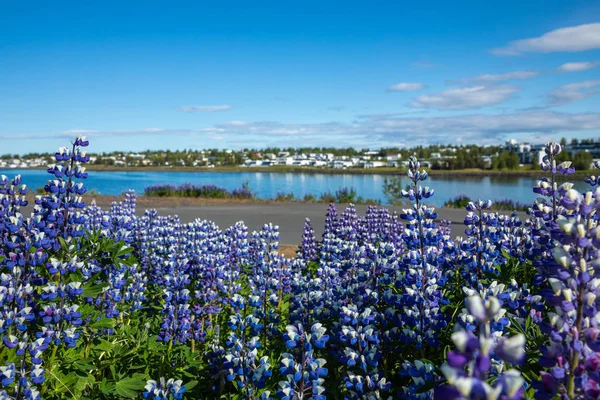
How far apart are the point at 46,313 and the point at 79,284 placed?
286 millimetres

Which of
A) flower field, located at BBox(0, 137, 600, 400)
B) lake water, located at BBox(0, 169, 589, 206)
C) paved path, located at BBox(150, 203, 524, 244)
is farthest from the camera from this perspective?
lake water, located at BBox(0, 169, 589, 206)

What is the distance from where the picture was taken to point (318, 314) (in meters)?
4.30

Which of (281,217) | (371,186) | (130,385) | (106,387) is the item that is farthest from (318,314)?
(371,186)

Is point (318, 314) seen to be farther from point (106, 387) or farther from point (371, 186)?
point (371, 186)

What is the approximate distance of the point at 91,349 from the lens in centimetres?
403

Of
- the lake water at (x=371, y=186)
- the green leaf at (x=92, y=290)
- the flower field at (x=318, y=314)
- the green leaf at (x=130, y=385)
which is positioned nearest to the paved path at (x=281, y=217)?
the flower field at (x=318, y=314)

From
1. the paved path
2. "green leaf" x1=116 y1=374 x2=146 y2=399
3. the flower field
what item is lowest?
the paved path

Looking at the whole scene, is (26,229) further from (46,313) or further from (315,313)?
(315,313)

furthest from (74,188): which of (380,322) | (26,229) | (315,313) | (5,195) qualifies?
(380,322)

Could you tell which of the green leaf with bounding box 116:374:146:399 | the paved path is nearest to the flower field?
the green leaf with bounding box 116:374:146:399

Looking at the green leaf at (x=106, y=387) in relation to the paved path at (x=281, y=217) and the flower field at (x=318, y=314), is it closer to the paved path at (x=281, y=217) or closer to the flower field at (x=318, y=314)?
the flower field at (x=318, y=314)

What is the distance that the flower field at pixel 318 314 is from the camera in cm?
215

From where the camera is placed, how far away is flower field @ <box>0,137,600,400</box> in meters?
2.15

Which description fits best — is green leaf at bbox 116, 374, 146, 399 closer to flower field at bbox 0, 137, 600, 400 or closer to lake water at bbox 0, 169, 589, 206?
flower field at bbox 0, 137, 600, 400
